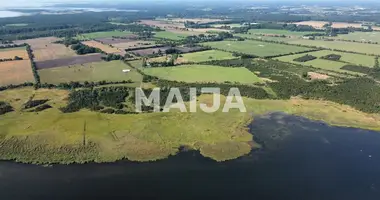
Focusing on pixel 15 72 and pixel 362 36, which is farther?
pixel 362 36

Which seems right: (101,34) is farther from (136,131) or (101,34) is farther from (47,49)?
(136,131)

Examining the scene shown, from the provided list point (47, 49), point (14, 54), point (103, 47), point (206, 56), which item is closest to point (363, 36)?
point (206, 56)

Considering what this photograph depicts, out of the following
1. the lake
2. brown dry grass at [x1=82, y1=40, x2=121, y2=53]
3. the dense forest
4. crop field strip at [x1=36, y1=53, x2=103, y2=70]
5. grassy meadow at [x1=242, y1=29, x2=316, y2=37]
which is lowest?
the lake

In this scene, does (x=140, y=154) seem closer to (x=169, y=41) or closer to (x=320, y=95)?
(x=320, y=95)

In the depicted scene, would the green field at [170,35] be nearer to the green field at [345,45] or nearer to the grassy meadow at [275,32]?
the grassy meadow at [275,32]

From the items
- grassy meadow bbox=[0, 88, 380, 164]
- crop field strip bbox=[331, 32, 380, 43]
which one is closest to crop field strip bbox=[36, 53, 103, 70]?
grassy meadow bbox=[0, 88, 380, 164]

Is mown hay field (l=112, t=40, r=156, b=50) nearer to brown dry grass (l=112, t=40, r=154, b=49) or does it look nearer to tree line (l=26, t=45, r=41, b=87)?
brown dry grass (l=112, t=40, r=154, b=49)
